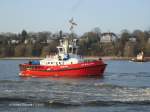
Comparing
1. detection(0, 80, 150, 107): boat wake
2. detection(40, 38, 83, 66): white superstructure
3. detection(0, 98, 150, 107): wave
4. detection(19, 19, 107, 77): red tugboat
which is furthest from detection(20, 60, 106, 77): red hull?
detection(0, 98, 150, 107): wave

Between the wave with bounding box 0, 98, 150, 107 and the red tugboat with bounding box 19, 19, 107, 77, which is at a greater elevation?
the red tugboat with bounding box 19, 19, 107, 77

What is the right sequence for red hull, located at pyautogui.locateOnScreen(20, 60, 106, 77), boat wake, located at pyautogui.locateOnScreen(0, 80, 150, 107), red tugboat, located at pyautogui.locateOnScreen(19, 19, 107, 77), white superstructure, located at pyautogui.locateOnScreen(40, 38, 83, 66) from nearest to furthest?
boat wake, located at pyautogui.locateOnScreen(0, 80, 150, 107) → red hull, located at pyautogui.locateOnScreen(20, 60, 106, 77) → red tugboat, located at pyautogui.locateOnScreen(19, 19, 107, 77) → white superstructure, located at pyautogui.locateOnScreen(40, 38, 83, 66)

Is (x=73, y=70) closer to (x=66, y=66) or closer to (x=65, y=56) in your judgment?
(x=66, y=66)

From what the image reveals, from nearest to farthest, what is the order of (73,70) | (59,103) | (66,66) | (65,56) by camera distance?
(59,103)
(73,70)
(66,66)
(65,56)

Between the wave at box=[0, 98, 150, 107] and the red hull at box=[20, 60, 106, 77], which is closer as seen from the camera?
the wave at box=[0, 98, 150, 107]

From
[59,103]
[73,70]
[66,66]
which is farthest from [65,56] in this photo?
[59,103]

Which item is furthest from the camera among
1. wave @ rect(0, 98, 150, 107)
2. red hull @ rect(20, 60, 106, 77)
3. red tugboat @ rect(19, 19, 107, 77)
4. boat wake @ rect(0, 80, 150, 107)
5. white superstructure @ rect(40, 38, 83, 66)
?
white superstructure @ rect(40, 38, 83, 66)

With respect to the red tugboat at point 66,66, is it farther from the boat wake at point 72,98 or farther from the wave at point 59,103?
the wave at point 59,103

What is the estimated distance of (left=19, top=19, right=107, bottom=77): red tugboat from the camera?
67375 millimetres

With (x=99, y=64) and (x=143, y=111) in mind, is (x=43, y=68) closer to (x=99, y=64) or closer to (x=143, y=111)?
(x=99, y=64)

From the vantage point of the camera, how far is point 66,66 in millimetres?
67875

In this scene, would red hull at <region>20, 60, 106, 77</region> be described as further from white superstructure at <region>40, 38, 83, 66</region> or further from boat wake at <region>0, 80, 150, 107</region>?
boat wake at <region>0, 80, 150, 107</region>

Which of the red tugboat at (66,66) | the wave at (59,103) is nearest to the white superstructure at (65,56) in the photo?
the red tugboat at (66,66)

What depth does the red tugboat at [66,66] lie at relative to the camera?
67.4m
